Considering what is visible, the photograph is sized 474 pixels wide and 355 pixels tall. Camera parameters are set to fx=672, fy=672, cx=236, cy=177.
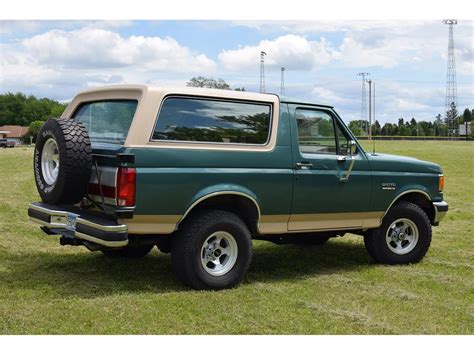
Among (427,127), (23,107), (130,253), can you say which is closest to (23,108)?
(23,107)

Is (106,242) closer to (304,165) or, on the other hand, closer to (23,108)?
(304,165)

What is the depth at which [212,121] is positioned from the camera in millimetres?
6961

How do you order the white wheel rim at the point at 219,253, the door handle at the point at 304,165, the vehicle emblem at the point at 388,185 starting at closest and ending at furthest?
the white wheel rim at the point at 219,253, the door handle at the point at 304,165, the vehicle emblem at the point at 388,185

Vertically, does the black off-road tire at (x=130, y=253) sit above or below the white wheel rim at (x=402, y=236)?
below

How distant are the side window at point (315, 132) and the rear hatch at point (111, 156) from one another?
1.91 metres

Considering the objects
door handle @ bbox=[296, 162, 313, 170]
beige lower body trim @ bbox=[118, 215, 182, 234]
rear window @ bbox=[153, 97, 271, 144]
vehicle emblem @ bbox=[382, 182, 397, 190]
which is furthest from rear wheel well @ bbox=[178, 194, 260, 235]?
vehicle emblem @ bbox=[382, 182, 397, 190]

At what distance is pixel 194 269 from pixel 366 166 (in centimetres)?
263

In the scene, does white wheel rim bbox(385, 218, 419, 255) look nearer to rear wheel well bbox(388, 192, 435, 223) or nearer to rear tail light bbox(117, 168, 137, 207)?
rear wheel well bbox(388, 192, 435, 223)

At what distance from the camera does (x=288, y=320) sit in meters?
5.86

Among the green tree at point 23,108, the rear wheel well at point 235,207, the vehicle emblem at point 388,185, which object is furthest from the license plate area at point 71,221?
the green tree at point 23,108

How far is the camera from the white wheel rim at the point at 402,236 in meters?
8.58

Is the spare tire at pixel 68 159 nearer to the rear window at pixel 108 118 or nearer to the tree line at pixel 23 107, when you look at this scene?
the rear window at pixel 108 118

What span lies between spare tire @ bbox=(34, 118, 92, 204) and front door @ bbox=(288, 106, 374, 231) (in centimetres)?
227

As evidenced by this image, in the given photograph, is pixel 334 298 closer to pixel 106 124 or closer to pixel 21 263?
pixel 106 124
